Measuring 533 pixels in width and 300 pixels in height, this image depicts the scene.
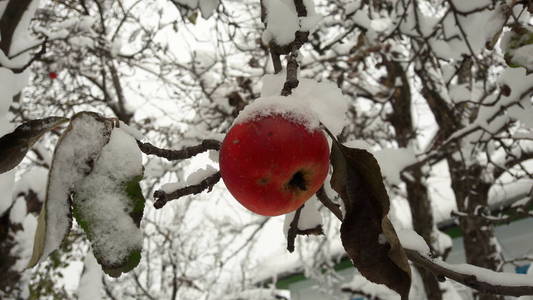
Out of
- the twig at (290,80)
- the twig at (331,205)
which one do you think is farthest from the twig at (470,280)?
the twig at (290,80)

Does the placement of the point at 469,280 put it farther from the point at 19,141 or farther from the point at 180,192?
the point at 19,141

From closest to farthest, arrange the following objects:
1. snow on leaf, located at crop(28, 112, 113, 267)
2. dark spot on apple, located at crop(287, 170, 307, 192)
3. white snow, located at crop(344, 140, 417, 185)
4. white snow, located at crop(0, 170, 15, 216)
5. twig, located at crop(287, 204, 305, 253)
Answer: snow on leaf, located at crop(28, 112, 113, 267), dark spot on apple, located at crop(287, 170, 307, 192), twig, located at crop(287, 204, 305, 253), white snow, located at crop(0, 170, 15, 216), white snow, located at crop(344, 140, 417, 185)

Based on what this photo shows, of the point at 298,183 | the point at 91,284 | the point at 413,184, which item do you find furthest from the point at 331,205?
the point at 413,184

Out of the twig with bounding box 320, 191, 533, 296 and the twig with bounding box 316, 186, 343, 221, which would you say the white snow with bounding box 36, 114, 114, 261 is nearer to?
the twig with bounding box 316, 186, 343, 221

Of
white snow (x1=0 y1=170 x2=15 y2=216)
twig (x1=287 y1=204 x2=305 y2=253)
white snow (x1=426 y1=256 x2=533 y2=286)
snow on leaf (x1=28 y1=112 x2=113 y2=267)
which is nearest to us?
snow on leaf (x1=28 y1=112 x2=113 y2=267)

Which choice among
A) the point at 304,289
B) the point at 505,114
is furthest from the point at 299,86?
the point at 304,289

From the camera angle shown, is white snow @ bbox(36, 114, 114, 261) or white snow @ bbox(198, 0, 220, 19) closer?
white snow @ bbox(36, 114, 114, 261)

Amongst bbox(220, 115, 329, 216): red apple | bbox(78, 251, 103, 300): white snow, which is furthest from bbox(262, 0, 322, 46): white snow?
bbox(78, 251, 103, 300): white snow
